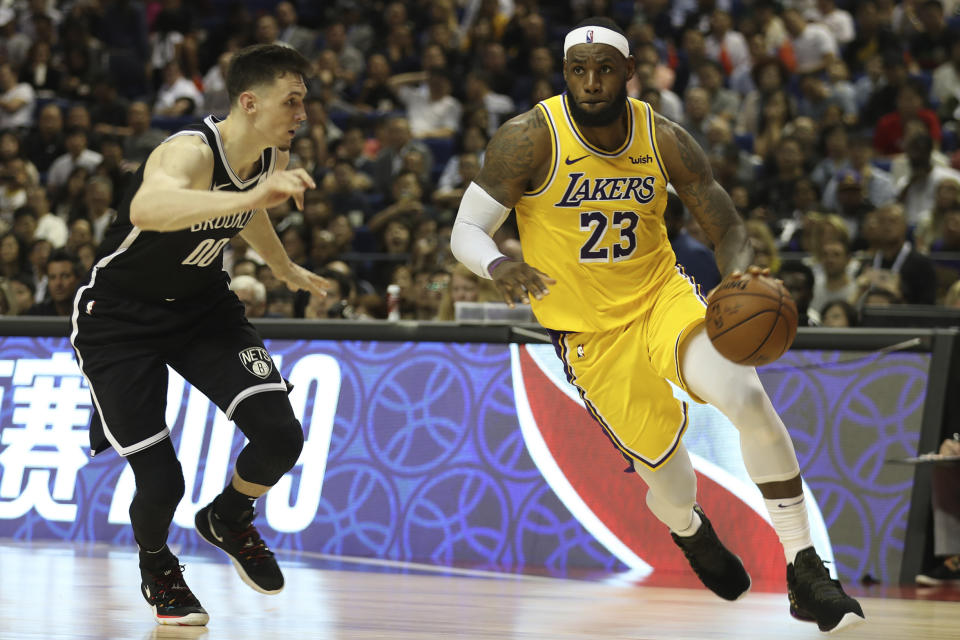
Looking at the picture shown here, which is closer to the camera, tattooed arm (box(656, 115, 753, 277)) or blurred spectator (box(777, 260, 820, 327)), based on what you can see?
tattooed arm (box(656, 115, 753, 277))

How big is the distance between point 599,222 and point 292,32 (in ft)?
37.3

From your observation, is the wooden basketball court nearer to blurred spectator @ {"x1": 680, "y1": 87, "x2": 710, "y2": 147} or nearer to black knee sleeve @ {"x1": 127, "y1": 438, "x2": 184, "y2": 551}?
black knee sleeve @ {"x1": 127, "y1": 438, "x2": 184, "y2": 551}

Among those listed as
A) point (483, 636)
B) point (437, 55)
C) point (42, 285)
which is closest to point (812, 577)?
point (483, 636)

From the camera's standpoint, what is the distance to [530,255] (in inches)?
197

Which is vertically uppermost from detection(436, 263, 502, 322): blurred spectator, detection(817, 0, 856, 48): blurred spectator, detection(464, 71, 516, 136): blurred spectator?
detection(817, 0, 856, 48): blurred spectator

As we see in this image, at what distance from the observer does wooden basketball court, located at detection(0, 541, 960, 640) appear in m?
4.46

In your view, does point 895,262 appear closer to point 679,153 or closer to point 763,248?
point 763,248

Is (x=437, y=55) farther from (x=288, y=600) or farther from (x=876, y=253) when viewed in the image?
(x=288, y=600)

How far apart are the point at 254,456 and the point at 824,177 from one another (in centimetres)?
788

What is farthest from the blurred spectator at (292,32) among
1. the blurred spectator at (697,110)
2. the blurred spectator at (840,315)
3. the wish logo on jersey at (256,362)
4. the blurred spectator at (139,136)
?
the wish logo on jersey at (256,362)

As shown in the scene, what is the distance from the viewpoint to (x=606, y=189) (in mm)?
4766

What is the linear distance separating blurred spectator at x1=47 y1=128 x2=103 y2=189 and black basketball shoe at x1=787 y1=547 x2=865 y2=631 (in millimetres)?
10821

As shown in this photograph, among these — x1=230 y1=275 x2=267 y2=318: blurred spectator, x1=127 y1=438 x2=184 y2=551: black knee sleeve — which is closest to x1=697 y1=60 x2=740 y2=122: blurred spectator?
x1=230 y1=275 x2=267 y2=318: blurred spectator

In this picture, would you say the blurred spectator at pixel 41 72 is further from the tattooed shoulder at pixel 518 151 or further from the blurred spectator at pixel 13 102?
the tattooed shoulder at pixel 518 151
